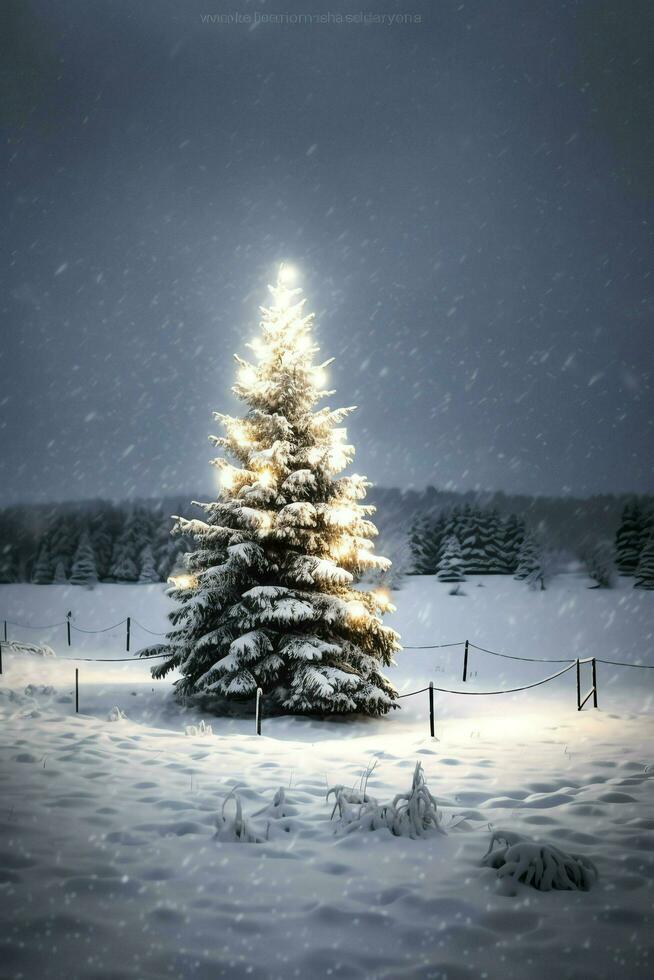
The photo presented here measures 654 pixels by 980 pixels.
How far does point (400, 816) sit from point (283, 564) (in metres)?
7.40

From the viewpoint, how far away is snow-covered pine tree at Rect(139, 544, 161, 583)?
192 feet

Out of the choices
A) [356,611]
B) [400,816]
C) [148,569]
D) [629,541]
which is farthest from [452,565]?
[400,816]

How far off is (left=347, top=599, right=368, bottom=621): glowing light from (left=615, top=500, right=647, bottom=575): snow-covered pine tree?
42.2 metres

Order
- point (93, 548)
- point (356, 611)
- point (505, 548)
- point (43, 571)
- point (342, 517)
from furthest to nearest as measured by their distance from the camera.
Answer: point (93, 548), point (43, 571), point (505, 548), point (342, 517), point (356, 611)

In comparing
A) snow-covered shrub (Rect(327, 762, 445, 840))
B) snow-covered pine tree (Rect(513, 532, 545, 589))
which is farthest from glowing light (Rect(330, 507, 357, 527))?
snow-covered pine tree (Rect(513, 532, 545, 589))

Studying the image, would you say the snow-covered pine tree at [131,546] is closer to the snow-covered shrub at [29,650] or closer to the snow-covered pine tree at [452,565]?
the snow-covered pine tree at [452,565]

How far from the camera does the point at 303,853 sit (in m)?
5.14

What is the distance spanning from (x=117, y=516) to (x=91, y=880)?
240ft

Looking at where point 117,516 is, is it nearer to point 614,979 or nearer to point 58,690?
point 58,690

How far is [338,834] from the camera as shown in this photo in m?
5.56

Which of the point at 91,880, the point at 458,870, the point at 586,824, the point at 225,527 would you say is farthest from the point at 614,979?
the point at 225,527

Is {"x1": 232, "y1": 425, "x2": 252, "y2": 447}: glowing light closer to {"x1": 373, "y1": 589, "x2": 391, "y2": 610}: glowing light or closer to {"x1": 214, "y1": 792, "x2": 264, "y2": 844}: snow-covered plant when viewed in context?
{"x1": 373, "y1": 589, "x2": 391, "y2": 610}: glowing light

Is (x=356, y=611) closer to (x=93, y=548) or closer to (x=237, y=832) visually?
(x=237, y=832)

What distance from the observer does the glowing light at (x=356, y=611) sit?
480 inches
